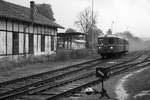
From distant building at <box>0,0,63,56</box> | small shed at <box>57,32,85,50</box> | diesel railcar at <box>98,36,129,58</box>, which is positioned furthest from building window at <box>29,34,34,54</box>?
small shed at <box>57,32,85,50</box>

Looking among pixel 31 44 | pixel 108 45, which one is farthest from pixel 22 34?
pixel 108 45

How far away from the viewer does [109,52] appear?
32.9 meters

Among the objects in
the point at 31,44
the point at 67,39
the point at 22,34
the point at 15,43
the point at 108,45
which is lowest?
the point at 108,45

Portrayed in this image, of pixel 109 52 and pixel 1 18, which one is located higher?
pixel 1 18

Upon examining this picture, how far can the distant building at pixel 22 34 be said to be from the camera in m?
24.8

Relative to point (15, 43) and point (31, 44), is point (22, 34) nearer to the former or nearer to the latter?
point (15, 43)

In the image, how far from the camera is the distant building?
975 inches

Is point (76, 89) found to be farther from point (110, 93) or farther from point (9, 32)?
point (9, 32)

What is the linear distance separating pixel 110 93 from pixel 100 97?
3.50ft

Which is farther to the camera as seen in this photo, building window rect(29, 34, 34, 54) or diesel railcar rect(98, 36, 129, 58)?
diesel railcar rect(98, 36, 129, 58)

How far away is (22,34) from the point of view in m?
28.0

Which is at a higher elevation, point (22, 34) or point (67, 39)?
point (22, 34)

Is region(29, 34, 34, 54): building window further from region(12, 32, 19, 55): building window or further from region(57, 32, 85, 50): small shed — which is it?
region(57, 32, 85, 50): small shed

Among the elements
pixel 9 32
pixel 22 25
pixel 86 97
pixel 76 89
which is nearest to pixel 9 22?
pixel 9 32
